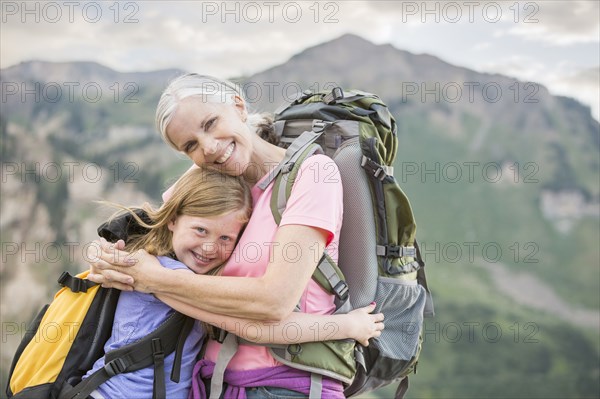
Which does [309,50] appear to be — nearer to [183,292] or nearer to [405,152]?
[405,152]

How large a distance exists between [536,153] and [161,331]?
51.2 meters

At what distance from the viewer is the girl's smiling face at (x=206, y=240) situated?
249cm

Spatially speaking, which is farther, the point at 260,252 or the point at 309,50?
the point at 309,50

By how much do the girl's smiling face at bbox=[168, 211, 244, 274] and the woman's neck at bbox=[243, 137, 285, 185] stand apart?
0.84ft

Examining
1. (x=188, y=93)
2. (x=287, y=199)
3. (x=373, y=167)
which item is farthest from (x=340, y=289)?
(x=188, y=93)

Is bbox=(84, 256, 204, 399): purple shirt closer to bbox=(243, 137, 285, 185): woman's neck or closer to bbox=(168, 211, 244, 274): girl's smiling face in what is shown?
bbox=(168, 211, 244, 274): girl's smiling face

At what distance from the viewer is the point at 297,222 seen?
2266mm

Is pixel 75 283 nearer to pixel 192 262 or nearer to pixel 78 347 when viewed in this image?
pixel 78 347

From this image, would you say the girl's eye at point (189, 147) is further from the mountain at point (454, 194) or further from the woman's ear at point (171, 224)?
the mountain at point (454, 194)

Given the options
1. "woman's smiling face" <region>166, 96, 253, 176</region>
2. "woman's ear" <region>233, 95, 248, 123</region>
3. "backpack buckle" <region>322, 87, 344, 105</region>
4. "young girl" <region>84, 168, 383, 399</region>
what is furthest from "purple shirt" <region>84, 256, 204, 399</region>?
"backpack buckle" <region>322, 87, 344, 105</region>

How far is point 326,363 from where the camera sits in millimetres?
2400

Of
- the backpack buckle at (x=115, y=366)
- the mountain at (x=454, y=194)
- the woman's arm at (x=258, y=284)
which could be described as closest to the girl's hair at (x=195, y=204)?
the woman's arm at (x=258, y=284)

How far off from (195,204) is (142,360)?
2.26 feet

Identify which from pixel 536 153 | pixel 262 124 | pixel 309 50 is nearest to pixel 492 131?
pixel 536 153
